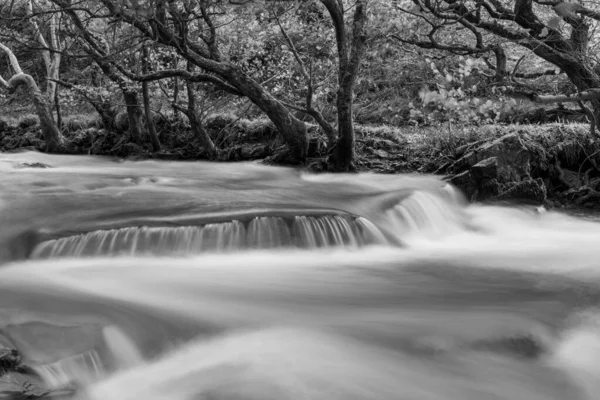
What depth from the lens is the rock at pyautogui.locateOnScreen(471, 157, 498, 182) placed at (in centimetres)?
774

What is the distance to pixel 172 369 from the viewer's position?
3.26m

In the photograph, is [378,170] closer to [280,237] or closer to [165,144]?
[280,237]

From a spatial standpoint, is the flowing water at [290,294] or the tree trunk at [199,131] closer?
the flowing water at [290,294]

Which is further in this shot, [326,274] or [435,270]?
[435,270]

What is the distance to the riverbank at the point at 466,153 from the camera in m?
7.82

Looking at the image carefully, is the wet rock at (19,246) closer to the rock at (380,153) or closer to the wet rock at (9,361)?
the wet rock at (9,361)

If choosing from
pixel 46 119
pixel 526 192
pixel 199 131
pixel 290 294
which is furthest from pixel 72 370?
pixel 46 119

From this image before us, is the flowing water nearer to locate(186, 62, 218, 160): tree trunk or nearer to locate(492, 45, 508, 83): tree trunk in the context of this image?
locate(492, 45, 508, 83): tree trunk

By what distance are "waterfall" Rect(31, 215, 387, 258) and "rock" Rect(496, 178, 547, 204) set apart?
2.72 meters

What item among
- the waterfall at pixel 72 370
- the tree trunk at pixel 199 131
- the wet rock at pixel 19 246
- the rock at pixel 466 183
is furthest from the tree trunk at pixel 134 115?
the waterfall at pixel 72 370

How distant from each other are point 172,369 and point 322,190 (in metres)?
4.93

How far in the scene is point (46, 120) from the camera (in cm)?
1333

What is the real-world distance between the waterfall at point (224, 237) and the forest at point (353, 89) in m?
1.58

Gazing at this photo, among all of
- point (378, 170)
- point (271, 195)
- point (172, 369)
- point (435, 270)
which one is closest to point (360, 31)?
point (378, 170)
